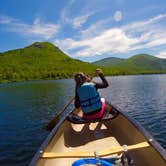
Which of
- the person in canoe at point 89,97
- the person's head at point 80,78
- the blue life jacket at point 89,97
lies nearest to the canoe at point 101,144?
the person in canoe at point 89,97

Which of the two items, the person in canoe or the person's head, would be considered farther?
the person's head

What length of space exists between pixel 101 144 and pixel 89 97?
1858 mm

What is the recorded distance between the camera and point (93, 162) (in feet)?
20.4

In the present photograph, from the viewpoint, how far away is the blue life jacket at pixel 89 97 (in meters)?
9.43

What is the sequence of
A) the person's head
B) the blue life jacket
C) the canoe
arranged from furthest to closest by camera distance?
the person's head < the blue life jacket < the canoe

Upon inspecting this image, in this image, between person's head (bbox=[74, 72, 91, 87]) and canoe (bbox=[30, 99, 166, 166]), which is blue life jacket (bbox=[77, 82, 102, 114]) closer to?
person's head (bbox=[74, 72, 91, 87])

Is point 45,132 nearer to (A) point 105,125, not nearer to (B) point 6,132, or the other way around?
(B) point 6,132

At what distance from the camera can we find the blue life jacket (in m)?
9.43

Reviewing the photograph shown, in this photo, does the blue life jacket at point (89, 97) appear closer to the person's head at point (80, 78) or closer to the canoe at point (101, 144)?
the person's head at point (80, 78)

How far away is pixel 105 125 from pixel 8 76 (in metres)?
127

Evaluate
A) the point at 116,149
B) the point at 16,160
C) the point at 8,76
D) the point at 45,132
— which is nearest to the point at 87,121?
the point at 116,149

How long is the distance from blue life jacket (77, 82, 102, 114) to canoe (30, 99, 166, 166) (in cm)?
65

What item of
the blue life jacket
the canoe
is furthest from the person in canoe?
the canoe

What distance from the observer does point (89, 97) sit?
9.57m
